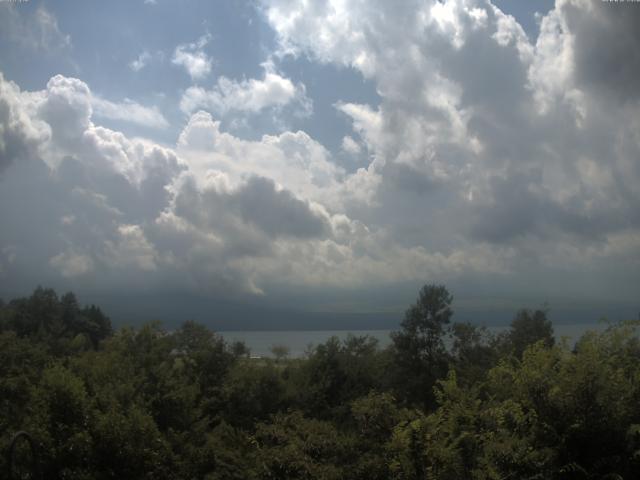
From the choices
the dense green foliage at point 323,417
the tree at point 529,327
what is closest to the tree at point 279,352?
the dense green foliage at point 323,417

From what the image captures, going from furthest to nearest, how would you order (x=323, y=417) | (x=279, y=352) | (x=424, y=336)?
(x=279, y=352) → (x=424, y=336) → (x=323, y=417)

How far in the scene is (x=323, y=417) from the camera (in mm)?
32031

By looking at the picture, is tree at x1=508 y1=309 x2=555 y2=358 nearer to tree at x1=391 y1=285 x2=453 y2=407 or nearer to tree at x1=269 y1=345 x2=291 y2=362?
tree at x1=391 y1=285 x2=453 y2=407

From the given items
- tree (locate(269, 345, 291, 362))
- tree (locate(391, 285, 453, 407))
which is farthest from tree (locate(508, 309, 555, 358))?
tree (locate(269, 345, 291, 362))

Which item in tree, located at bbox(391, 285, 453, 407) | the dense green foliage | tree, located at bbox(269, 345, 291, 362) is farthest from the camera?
tree, located at bbox(269, 345, 291, 362)

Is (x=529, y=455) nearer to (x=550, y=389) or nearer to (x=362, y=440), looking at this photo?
(x=550, y=389)

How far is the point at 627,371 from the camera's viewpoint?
12297mm

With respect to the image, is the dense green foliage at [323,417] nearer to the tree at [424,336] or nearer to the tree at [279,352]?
the tree at [424,336]

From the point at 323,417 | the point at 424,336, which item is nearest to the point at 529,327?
the point at 424,336

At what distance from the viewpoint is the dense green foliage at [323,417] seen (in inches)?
424

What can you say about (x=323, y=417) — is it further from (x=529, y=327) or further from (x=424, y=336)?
(x=529, y=327)

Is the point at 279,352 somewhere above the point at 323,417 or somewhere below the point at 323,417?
above

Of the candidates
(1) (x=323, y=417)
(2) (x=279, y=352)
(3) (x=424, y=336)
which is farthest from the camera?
(2) (x=279, y=352)

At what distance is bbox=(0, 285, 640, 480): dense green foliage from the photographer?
10.8m
